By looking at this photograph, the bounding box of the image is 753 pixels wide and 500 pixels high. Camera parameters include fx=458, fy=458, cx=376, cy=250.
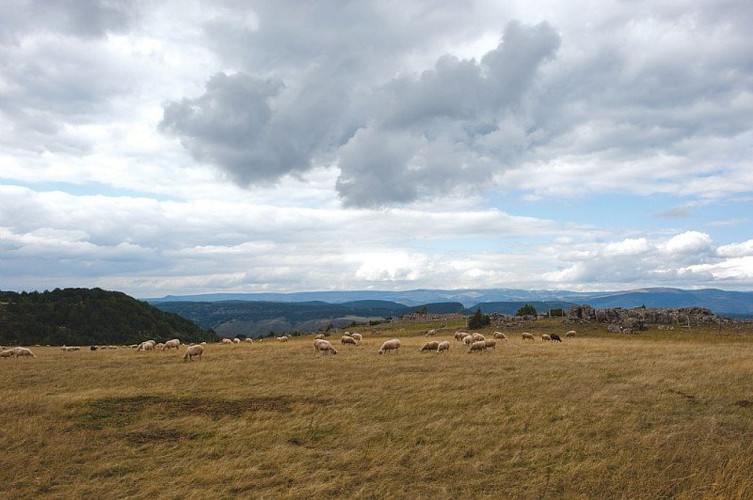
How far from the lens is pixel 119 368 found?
28.5 meters

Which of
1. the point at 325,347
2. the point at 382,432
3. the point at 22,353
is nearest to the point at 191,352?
the point at 325,347

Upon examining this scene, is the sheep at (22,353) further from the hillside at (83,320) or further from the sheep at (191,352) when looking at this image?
the hillside at (83,320)

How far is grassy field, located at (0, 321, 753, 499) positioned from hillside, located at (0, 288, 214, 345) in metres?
111

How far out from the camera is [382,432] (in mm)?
14875

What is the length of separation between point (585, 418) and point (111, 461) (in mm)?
15075

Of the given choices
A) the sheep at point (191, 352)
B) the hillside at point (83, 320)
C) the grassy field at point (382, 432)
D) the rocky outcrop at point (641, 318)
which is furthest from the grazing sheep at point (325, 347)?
the hillside at point (83, 320)

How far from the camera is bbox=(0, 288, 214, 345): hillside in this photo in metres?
119

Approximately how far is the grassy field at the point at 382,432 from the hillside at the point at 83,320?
111335mm

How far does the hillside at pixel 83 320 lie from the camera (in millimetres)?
118562

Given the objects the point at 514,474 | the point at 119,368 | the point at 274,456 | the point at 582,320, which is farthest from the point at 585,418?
the point at 582,320

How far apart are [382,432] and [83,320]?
14504 cm

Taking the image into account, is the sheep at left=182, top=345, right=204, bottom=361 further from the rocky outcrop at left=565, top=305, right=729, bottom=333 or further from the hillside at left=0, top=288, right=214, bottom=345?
the hillside at left=0, top=288, right=214, bottom=345

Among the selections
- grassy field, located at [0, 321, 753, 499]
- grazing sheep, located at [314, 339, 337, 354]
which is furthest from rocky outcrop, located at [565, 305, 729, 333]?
grazing sheep, located at [314, 339, 337, 354]

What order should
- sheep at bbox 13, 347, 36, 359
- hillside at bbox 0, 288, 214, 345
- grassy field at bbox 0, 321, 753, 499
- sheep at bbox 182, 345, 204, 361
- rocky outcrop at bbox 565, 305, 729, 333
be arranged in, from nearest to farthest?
grassy field at bbox 0, 321, 753, 499, sheep at bbox 182, 345, 204, 361, sheep at bbox 13, 347, 36, 359, rocky outcrop at bbox 565, 305, 729, 333, hillside at bbox 0, 288, 214, 345
